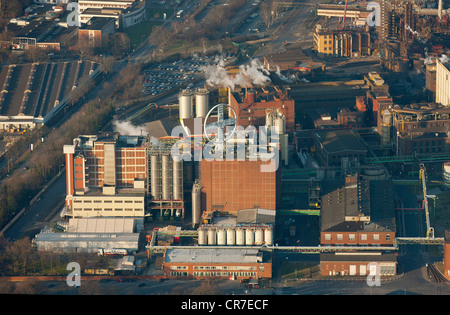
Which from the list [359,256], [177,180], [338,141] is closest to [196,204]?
[177,180]

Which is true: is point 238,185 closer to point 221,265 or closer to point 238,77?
point 221,265

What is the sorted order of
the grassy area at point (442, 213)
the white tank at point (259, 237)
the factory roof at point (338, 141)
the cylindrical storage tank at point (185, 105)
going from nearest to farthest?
1. the white tank at point (259, 237)
2. the grassy area at point (442, 213)
3. the factory roof at point (338, 141)
4. the cylindrical storage tank at point (185, 105)

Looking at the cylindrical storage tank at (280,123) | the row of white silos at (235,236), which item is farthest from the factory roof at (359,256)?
the cylindrical storage tank at (280,123)

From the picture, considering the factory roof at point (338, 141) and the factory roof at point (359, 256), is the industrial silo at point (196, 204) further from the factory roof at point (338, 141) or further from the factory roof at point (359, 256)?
the factory roof at point (338, 141)

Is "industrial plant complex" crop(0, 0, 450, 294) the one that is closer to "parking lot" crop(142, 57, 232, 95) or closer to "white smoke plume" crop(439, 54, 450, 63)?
"parking lot" crop(142, 57, 232, 95)

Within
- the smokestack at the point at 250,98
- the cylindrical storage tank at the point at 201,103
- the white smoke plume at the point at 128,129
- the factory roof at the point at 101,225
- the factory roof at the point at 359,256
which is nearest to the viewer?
the factory roof at the point at 359,256

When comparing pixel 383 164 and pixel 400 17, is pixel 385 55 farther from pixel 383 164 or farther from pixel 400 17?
pixel 383 164

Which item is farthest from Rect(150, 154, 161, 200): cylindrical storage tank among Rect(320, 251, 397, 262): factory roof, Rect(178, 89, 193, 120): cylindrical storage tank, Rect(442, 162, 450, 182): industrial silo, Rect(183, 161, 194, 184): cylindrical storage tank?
Rect(442, 162, 450, 182): industrial silo
